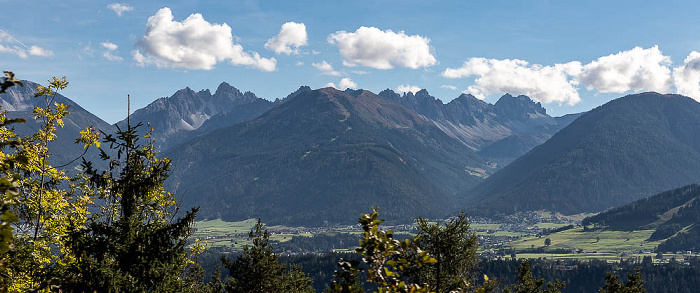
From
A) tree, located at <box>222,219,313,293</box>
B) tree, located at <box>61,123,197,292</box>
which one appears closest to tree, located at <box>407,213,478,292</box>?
tree, located at <box>61,123,197,292</box>

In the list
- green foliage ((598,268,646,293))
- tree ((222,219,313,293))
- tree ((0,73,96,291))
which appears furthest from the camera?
tree ((222,219,313,293))

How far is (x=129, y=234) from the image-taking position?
63.9 feet

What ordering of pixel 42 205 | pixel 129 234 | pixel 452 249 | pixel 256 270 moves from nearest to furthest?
pixel 129 234, pixel 42 205, pixel 452 249, pixel 256 270

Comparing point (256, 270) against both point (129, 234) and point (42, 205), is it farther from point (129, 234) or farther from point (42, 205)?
point (129, 234)

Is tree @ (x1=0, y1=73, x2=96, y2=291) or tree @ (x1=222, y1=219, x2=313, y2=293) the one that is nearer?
tree @ (x1=0, y1=73, x2=96, y2=291)

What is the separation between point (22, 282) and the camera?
65.7ft

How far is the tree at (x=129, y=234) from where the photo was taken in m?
18.6

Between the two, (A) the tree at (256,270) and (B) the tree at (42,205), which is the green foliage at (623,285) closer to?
(A) the tree at (256,270)

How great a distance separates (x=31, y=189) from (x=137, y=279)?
248 inches

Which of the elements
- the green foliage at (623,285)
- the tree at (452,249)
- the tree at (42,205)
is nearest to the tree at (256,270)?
the tree at (452,249)

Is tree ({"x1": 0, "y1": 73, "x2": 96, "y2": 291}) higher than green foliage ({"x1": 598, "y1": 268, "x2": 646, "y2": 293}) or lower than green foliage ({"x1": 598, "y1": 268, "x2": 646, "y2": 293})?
higher

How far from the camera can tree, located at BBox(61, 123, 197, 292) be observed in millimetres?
18562

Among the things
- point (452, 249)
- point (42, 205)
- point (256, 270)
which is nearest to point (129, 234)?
point (42, 205)

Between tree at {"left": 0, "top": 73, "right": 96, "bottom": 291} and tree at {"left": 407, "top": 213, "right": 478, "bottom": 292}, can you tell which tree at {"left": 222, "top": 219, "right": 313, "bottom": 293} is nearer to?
tree at {"left": 407, "top": 213, "right": 478, "bottom": 292}
